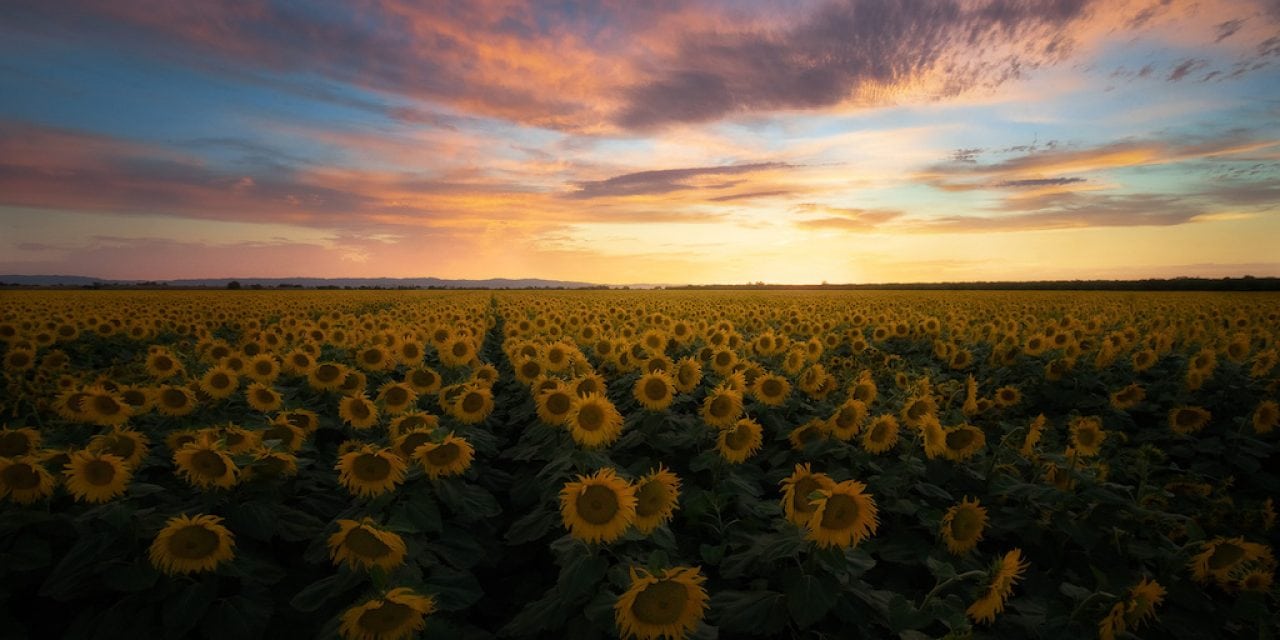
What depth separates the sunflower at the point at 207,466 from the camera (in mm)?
3693

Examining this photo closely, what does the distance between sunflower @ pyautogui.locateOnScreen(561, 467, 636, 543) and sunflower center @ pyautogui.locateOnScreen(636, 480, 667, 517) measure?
0.28ft

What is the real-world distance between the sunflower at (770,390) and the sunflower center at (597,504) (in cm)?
319

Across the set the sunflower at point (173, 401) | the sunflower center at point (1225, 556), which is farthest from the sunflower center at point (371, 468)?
the sunflower center at point (1225, 556)

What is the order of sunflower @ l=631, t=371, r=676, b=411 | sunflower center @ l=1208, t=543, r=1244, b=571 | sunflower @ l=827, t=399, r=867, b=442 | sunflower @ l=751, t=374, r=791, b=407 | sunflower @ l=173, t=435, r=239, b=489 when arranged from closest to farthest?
sunflower center @ l=1208, t=543, r=1244, b=571
sunflower @ l=173, t=435, r=239, b=489
sunflower @ l=827, t=399, r=867, b=442
sunflower @ l=631, t=371, r=676, b=411
sunflower @ l=751, t=374, r=791, b=407

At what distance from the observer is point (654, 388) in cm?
578

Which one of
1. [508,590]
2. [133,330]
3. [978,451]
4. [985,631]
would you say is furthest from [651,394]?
[133,330]

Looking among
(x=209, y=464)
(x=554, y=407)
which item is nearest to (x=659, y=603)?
(x=554, y=407)

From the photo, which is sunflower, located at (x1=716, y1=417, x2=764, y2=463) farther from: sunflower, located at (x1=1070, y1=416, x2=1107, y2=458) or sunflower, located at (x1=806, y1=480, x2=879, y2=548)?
sunflower, located at (x1=1070, y1=416, x2=1107, y2=458)

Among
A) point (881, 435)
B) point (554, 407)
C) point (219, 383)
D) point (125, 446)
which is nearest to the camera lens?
point (125, 446)

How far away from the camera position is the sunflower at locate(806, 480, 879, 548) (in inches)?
120

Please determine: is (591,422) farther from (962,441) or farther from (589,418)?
(962,441)

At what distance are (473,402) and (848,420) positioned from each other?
363cm

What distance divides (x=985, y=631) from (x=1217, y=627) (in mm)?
1486

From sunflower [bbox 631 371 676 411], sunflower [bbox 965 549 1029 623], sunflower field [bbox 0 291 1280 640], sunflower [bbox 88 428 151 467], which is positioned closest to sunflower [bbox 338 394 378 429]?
A: sunflower field [bbox 0 291 1280 640]
